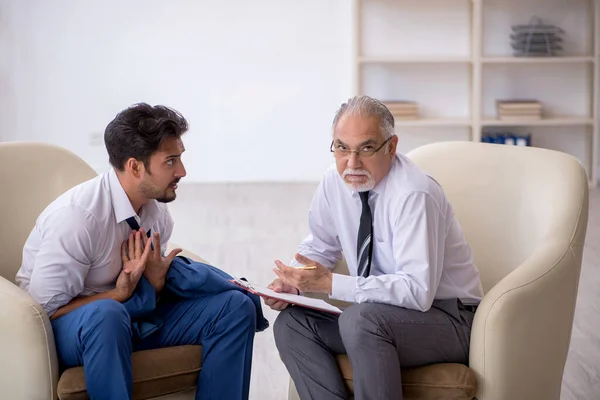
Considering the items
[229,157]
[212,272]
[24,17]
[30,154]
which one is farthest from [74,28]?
[212,272]

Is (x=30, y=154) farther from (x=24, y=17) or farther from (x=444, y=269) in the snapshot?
(x=24, y=17)

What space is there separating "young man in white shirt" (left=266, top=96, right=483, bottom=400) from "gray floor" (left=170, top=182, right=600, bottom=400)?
819mm

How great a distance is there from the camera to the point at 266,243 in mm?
5215

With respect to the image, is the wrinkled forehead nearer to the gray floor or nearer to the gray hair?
the gray hair

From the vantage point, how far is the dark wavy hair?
2.49 m

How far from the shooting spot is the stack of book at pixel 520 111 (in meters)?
6.76

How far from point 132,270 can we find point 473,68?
15.9 feet

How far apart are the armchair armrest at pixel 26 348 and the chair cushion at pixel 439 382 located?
2.97 feet

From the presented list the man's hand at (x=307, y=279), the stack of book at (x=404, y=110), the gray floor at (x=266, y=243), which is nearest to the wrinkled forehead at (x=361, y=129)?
the man's hand at (x=307, y=279)

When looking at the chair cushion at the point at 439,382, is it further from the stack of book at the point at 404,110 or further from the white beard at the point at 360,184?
the stack of book at the point at 404,110

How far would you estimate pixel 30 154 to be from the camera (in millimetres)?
2934

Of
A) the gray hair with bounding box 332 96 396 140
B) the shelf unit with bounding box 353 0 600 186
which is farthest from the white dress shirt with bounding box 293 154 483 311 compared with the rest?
the shelf unit with bounding box 353 0 600 186

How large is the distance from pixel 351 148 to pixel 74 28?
4953mm

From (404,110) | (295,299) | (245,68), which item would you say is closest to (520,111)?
(404,110)
